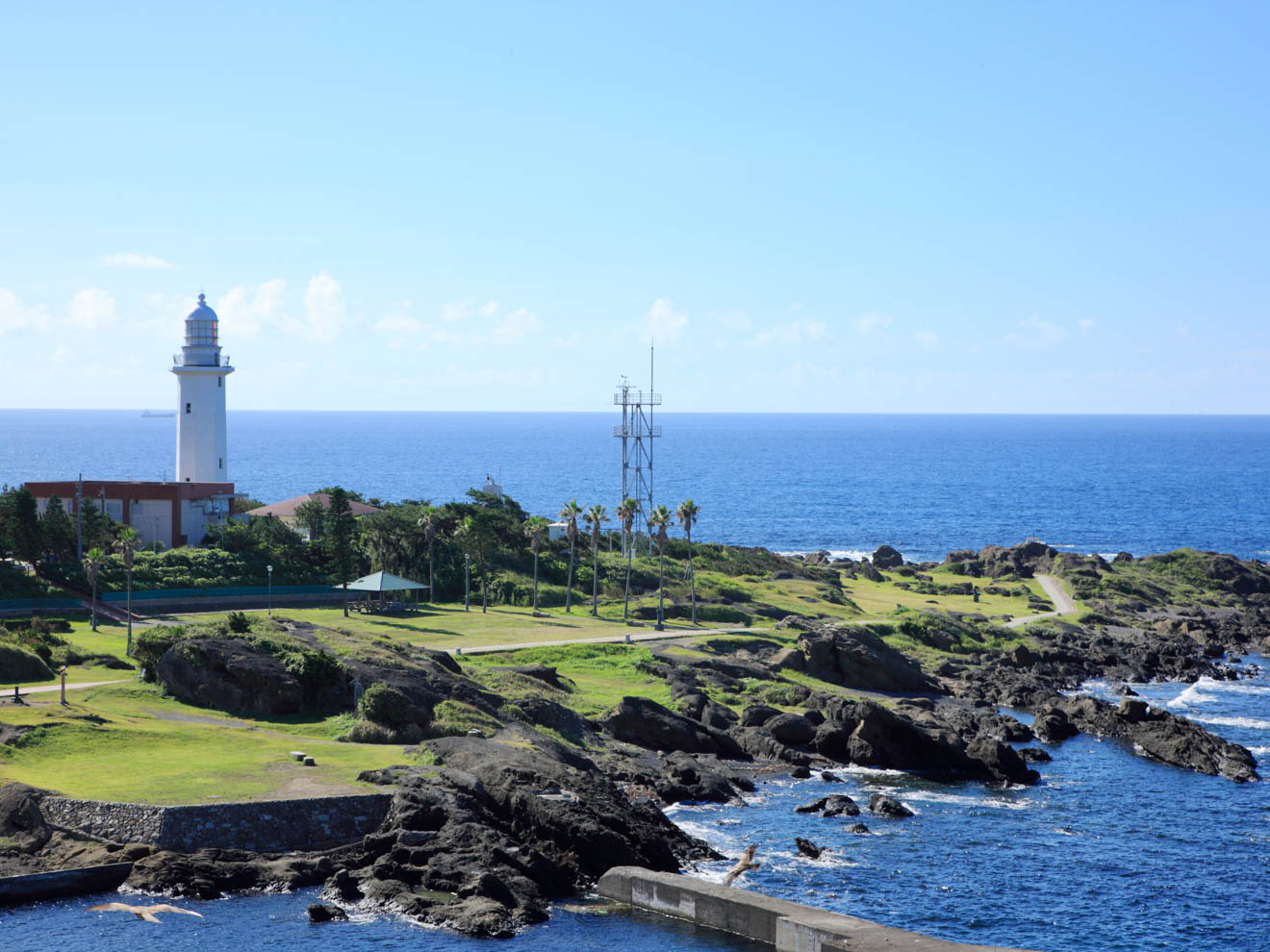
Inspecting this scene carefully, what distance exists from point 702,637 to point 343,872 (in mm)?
38722

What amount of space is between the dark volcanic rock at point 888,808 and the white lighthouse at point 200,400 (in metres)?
54.8

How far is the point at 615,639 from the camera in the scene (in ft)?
218

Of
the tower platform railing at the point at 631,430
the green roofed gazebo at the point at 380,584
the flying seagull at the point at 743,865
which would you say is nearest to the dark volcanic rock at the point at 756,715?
the flying seagull at the point at 743,865

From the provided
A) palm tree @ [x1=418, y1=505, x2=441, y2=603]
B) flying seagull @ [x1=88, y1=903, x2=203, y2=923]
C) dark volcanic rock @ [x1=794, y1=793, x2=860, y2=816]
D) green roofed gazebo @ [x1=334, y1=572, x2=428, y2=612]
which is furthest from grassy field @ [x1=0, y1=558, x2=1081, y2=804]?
dark volcanic rock @ [x1=794, y1=793, x2=860, y2=816]

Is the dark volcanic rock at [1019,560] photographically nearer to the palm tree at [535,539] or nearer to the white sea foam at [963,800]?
the palm tree at [535,539]

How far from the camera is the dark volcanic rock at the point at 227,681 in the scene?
45125 millimetres

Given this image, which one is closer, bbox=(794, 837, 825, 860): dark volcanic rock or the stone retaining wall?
the stone retaining wall

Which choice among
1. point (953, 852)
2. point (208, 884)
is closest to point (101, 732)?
point (208, 884)

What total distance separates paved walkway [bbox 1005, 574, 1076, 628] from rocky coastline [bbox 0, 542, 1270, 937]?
7.91 feet

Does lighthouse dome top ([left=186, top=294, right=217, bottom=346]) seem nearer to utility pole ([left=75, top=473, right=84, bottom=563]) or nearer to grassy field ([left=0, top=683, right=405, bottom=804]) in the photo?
utility pole ([left=75, top=473, right=84, bottom=563])

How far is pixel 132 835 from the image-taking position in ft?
108

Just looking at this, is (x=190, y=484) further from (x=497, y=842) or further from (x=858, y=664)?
(x=497, y=842)

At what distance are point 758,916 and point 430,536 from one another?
4484cm

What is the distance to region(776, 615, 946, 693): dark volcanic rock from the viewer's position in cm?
6450
